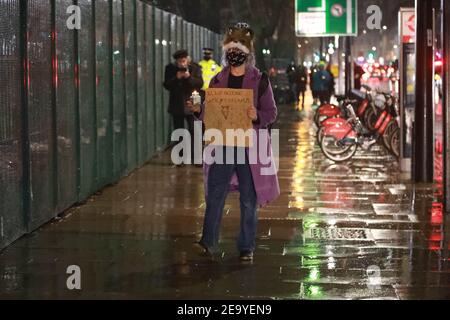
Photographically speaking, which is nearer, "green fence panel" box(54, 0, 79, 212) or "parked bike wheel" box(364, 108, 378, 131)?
"green fence panel" box(54, 0, 79, 212)

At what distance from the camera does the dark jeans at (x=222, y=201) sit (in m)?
9.22

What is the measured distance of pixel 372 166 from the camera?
17.5m

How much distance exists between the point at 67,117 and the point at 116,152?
3064 mm

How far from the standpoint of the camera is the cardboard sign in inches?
357

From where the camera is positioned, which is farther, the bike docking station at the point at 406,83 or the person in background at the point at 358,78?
the person in background at the point at 358,78

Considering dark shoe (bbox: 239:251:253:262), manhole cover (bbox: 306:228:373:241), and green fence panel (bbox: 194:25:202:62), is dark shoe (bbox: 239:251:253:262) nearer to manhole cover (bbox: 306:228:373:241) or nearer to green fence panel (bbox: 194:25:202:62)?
manhole cover (bbox: 306:228:373:241)

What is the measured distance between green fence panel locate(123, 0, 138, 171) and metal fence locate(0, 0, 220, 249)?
0.05 feet

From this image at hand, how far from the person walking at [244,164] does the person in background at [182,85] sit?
7831 mm

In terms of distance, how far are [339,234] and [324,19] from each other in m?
18.9

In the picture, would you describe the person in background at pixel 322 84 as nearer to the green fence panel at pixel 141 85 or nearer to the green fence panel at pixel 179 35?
the green fence panel at pixel 179 35

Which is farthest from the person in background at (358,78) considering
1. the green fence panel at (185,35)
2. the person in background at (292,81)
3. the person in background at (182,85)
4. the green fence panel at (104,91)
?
the green fence panel at (104,91)

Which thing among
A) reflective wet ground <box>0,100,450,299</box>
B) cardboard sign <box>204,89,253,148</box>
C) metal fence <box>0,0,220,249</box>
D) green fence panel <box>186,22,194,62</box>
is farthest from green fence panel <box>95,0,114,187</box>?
green fence panel <box>186,22,194,62</box>

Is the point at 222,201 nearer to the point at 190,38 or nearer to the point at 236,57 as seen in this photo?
the point at 236,57
